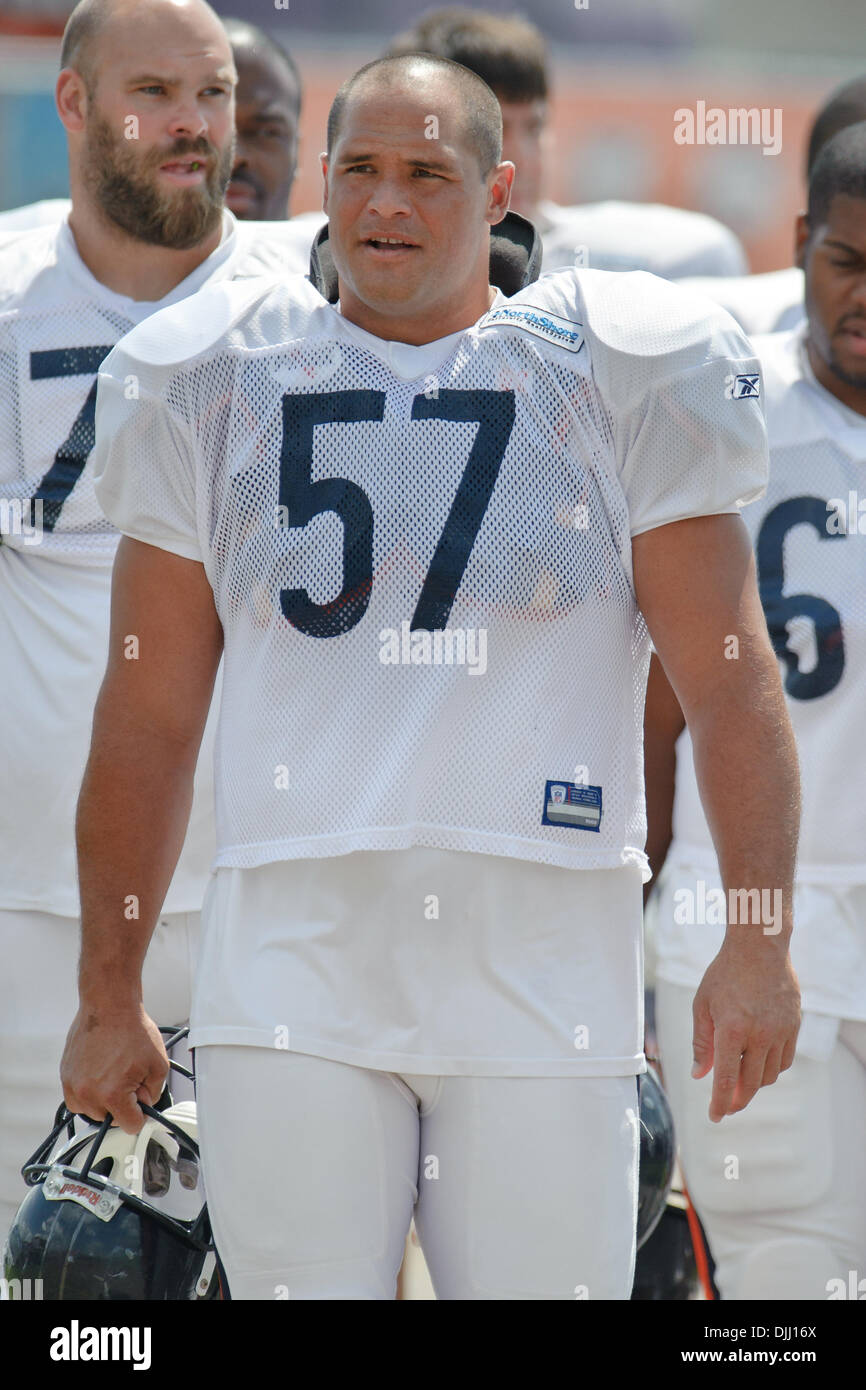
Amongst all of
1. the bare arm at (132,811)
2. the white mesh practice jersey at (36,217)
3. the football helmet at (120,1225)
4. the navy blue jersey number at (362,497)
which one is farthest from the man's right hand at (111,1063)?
the white mesh practice jersey at (36,217)

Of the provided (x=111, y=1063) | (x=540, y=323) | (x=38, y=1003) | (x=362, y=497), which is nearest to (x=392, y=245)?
(x=540, y=323)

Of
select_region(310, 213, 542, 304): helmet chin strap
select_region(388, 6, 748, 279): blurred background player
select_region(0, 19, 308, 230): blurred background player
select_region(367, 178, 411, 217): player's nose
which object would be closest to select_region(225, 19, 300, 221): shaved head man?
select_region(0, 19, 308, 230): blurred background player

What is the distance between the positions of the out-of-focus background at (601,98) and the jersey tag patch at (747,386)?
862cm

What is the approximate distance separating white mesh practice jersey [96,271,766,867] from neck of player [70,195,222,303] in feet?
3.60

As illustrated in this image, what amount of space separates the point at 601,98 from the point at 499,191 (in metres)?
10.7

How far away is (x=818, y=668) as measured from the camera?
138 inches

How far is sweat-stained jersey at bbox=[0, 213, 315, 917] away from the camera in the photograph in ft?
11.1

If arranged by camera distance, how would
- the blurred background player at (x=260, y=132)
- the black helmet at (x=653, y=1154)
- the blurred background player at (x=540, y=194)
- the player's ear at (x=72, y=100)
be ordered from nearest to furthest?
the black helmet at (x=653, y=1154)
the player's ear at (x=72, y=100)
the blurred background player at (x=260, y=132)
the blurred background player at (x=540, y=194)

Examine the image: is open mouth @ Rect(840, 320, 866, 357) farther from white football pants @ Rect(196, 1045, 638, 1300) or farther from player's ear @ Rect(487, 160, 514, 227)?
white football pants @ Rect(196, 1045, 638, 1300)

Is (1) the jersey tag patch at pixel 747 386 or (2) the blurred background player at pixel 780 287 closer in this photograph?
(1) the jersey tag patch at pixel 747 386

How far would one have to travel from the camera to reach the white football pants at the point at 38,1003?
133 inches

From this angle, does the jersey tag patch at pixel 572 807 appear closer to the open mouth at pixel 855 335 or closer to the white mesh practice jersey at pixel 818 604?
the white mesh practice jersey at pixel 818 604

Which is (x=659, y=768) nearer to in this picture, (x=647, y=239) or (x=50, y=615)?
(x=50, y=615)
